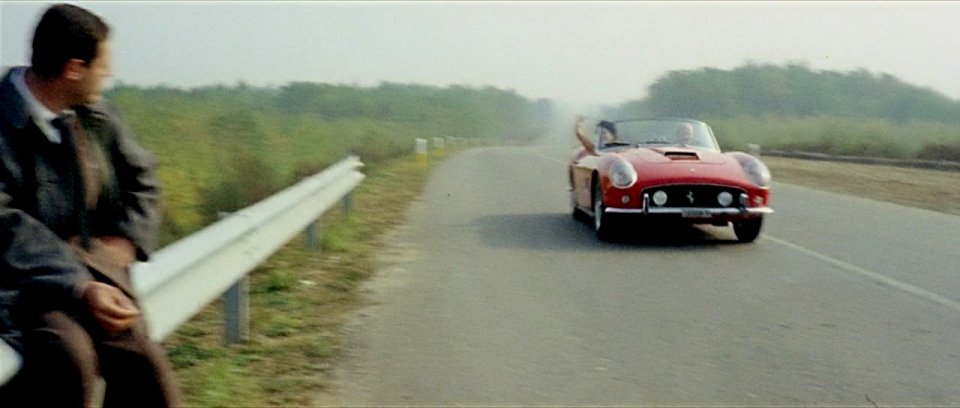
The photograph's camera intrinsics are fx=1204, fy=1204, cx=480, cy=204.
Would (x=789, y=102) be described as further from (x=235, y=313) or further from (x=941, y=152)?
(x=235, y=313)

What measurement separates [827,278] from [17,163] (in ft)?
24.5

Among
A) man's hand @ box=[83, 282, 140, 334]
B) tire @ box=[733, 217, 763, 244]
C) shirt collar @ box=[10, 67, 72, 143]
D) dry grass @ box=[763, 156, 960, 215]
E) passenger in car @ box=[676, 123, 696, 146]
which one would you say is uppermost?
shirt collar @ box=[10, 67, 72, 143]

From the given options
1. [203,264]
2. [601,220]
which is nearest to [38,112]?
[203,264]

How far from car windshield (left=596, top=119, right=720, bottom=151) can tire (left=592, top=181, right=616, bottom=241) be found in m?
1.09

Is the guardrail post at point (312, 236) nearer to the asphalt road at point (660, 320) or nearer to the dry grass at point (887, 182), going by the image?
the asphalt road at point (660, 320)

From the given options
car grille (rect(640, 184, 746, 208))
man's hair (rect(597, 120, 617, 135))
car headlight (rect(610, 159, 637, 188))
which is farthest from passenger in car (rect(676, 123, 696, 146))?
car grille (rect(640, 184, 746, 208))

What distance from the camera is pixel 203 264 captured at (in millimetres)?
5578

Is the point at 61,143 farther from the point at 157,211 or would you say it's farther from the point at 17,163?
the point at 157,211

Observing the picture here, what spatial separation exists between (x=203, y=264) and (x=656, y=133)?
27.8 ft

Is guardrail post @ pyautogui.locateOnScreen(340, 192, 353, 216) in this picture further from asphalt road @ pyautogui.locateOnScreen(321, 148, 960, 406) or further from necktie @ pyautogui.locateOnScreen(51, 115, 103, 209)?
necktie @ pyautogui.locateOnScreen(51, 115, 103, 209)

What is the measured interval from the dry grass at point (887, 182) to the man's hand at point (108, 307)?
15.6 m

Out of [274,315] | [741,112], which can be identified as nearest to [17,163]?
[274,315]

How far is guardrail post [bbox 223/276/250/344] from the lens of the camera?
21.9ft

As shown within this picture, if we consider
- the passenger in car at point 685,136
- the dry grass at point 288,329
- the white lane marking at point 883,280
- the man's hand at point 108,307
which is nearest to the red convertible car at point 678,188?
the passenger in car at point 685,136
